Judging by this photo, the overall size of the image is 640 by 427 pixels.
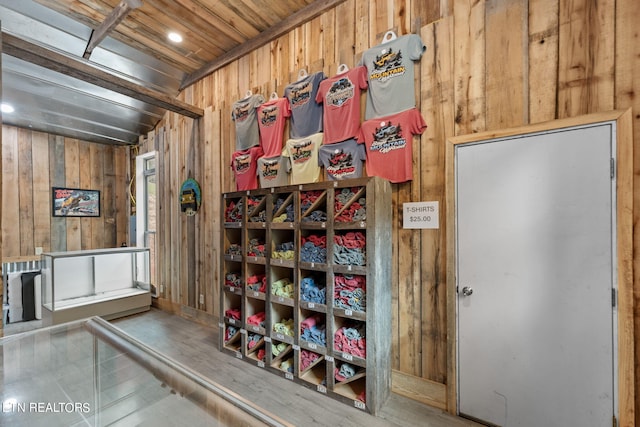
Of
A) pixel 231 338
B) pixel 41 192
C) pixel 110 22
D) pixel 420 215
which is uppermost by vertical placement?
pixel 110 22

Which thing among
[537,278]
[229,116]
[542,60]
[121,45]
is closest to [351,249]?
[537,278]

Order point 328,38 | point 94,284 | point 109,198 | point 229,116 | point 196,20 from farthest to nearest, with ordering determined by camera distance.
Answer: point 109,198
point 94,284
point 229,116
point 196,20
point 328,38

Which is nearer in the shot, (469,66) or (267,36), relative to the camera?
(469,66)

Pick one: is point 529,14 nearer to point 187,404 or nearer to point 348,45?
point 348,45

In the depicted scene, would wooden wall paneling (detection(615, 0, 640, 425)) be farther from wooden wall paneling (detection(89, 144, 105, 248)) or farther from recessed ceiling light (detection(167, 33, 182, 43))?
wooden wall paneling (detection(89, 144, 105, 248))

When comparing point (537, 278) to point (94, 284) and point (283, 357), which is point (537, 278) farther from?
point (94, 284)

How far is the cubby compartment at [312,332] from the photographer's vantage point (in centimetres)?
218

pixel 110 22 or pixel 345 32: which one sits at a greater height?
pixel 110 22

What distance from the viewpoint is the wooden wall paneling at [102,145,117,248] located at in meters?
5.22

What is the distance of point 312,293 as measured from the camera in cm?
225

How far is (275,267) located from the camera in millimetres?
2562

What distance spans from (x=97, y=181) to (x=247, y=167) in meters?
4.09

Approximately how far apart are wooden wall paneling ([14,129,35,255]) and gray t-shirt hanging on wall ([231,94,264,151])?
13.1 feet

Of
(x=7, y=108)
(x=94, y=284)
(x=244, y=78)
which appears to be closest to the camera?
(x=244, y=78)
